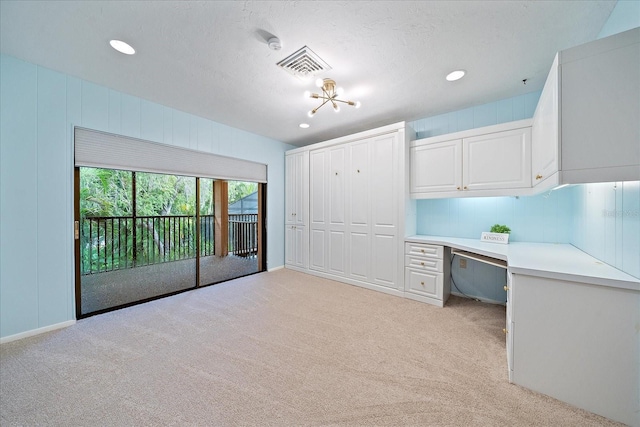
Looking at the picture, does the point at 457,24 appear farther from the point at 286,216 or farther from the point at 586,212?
the point at 286,216

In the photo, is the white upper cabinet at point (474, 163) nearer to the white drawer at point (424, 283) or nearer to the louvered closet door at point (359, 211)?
the louvered closet door at point (359, 211)

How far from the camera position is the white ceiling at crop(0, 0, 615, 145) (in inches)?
61.4

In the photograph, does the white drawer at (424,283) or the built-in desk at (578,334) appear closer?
the built-in desk at (578,334)

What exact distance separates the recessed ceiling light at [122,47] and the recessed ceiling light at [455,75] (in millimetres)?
2919

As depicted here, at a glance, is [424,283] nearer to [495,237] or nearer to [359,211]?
[495,237]

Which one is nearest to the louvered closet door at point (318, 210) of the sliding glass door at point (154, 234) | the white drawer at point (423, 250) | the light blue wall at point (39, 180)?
the sliding glass door at point (154, 234)

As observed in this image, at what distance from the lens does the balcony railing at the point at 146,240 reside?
12.2ft

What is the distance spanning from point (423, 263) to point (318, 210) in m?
1.90

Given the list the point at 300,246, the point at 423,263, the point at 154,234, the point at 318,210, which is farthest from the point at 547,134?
the point at 154,234

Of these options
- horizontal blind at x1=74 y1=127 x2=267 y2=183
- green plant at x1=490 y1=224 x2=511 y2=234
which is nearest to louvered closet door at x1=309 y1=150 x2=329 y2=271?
horizontal blind at x1=74 y1=127 x2=267 y2=183

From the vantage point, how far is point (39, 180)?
2.21 metres

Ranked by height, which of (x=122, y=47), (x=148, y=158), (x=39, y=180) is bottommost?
(x=39, y=180)

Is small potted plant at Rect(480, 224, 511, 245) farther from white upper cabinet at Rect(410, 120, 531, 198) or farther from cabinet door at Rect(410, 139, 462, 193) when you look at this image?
cabinet door at Rect(410, 139, 462, 193)

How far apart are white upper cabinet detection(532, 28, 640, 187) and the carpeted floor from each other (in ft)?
4.66
